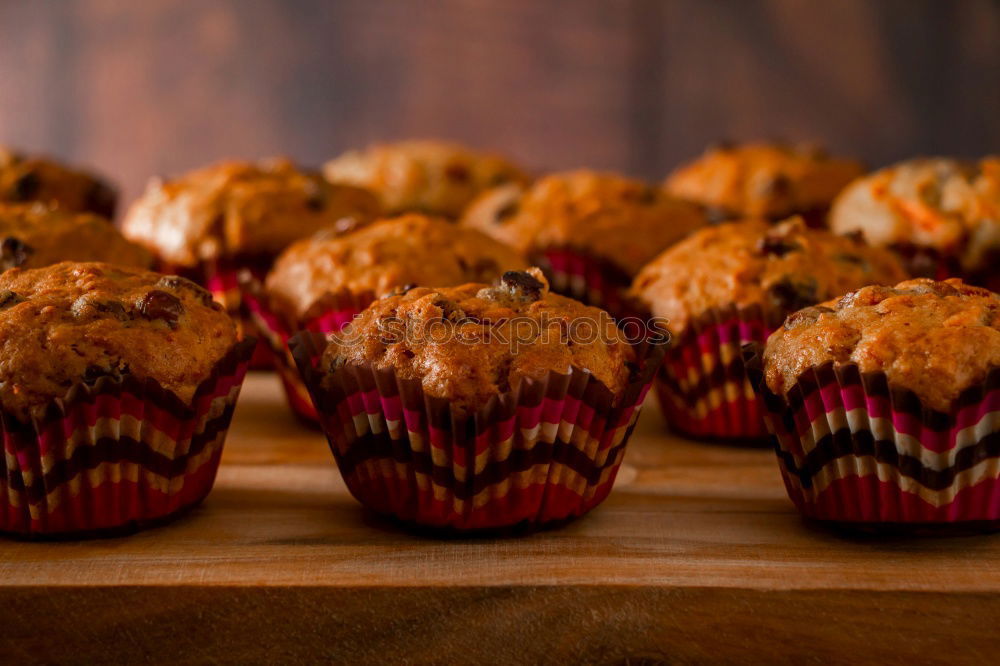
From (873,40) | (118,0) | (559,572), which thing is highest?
(118,0)

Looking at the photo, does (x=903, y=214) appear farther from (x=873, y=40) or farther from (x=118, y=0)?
(x=118, y=0)

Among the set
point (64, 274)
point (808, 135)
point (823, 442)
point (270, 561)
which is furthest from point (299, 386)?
point (808, 135)

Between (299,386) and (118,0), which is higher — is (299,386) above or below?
below

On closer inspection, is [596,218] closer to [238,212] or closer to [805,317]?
[238,212]

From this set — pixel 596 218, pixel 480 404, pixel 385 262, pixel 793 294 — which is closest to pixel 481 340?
pixel 480 404

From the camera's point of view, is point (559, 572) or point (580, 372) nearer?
point (559, 572)

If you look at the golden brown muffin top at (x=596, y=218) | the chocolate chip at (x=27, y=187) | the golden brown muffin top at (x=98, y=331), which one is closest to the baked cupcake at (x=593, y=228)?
the golden brown muffin top at (x=596, y=218)

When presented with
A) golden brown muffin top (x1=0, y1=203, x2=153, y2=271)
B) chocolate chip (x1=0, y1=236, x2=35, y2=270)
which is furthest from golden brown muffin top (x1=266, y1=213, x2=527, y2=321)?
chocolate chip (x1=0, y1=236, x2=35, y2=270)

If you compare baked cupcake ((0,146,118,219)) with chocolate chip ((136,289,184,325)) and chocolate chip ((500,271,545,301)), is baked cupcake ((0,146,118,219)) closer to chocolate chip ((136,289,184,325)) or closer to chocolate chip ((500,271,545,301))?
chocolate chip ((136,289,184,325))
